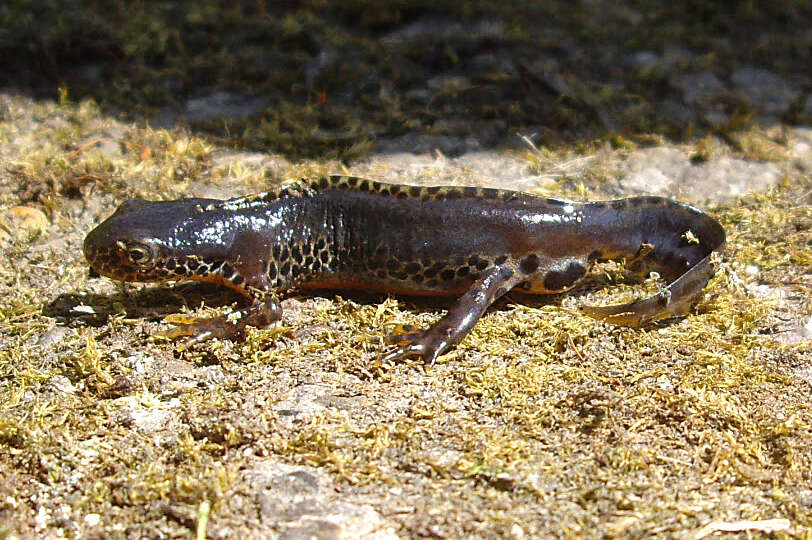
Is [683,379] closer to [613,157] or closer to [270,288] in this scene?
[270,288]

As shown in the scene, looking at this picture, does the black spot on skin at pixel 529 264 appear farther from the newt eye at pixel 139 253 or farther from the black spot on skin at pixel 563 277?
the newt eye at pixel 139 253

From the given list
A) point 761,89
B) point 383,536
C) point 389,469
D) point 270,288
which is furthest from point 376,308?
point 761,89

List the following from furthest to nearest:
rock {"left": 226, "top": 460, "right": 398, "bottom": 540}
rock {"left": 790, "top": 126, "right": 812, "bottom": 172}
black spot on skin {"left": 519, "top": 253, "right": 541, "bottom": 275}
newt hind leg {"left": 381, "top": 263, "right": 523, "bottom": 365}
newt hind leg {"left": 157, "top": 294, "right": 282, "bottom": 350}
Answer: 1. rock {"left": 790, "top": 126, "right": 812, "bottom": 172}
2. black spot on skin {"left": 519, "top": 253, "right": 541, "bottom": 275}
3. newt hind leg {"left": 157, "top": 294, "right": 282, "bottom": 350}
4. newt hind leg {"left": 381, "top": 263, "right": 523, "bottom": 365}
5. rock {"left": 226, "top": 460, "right": 398, "bottom": 540}

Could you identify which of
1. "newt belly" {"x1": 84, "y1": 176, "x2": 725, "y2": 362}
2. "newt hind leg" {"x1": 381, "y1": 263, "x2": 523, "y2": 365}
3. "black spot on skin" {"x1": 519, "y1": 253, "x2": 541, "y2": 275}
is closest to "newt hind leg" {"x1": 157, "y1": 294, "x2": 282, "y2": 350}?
"newt belly" {"x1": 84, "y1": 176, "x2": 725, "y2": 362}

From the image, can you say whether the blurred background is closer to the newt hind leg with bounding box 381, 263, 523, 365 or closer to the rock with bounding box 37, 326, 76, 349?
the newt hind leg with bounding box 381, 263, 523, 365

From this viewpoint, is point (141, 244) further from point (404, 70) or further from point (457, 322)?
point (404, 70)

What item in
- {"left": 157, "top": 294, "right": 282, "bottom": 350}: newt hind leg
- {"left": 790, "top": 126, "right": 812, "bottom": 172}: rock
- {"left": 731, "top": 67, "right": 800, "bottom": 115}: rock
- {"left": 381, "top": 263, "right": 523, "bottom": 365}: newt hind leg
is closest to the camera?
{"left": 381, "top": 263, "right": 523, "bottom": 365}: newt hind leg
